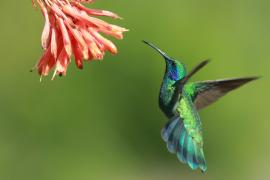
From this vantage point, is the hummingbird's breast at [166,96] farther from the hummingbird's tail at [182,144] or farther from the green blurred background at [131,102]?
the green blurred background at [131,102]

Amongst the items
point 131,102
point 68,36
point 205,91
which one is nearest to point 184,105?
point 205,91

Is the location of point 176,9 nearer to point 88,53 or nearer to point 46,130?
point 46,130

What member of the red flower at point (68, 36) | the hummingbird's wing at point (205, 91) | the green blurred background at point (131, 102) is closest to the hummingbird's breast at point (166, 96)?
the hummingbird's wing at point (205, 91)

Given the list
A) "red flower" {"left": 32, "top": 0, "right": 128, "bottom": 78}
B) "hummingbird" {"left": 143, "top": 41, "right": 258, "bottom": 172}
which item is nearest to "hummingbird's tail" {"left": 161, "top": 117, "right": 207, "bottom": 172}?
"hummingbird" {"left": 143, "top": 41, "right": 258, "bottom": 172}

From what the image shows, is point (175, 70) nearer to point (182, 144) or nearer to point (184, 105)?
Answer: point (184, 105)

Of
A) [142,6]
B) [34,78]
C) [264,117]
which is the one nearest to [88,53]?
[34,78]

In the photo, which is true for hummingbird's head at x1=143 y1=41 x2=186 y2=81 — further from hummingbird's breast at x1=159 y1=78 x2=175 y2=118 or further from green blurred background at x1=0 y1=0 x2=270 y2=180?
green blurred background at x1=0 y1=0 x2=270 y2=180

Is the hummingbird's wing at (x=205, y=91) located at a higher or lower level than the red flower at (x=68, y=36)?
lower
